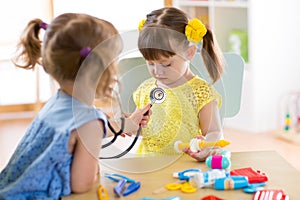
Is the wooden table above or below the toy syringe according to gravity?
below

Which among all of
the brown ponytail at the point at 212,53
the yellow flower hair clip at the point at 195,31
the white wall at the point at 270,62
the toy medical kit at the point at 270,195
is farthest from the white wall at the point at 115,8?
the toy medical kit at the point at 270,195

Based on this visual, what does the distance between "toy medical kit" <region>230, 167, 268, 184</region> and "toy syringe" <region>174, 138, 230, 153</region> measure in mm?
81

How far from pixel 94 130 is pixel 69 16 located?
0.25m

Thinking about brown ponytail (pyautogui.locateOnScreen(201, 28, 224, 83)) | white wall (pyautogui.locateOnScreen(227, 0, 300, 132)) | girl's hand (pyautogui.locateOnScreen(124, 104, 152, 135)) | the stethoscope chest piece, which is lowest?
white wall (pyautogui.locateOnScreen(227, 0, 300, 132))

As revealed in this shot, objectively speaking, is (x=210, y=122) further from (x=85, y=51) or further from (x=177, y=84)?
(x=85, y=51)

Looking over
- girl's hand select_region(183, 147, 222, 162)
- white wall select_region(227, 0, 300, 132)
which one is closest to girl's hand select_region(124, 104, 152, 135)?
girl's hand select_region(183, 147, 222, 162)

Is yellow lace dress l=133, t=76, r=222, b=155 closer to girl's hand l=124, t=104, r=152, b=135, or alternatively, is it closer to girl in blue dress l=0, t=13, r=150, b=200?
girl's hand l=124, t=104, r=152, b=135

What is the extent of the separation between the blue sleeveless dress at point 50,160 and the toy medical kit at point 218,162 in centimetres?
27

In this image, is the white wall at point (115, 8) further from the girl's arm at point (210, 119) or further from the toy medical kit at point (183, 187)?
the toy medical kit at point (183, 187)

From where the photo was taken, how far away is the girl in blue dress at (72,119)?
115cm

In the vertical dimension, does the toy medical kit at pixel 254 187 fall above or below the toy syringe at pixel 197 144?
below

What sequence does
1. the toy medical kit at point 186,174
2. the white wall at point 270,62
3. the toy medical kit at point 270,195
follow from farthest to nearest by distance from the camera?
the white wall at point 270,62, the toy medical kit at point 186,174, the toy medical kit at point 270,195

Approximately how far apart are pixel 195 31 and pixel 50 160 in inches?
19.7

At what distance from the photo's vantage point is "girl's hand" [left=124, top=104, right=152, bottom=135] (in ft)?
4.43
